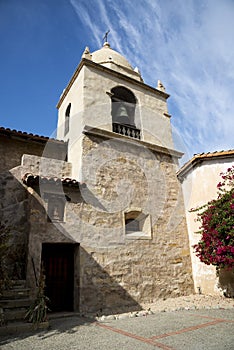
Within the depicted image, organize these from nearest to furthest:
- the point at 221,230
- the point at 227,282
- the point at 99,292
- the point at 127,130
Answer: the point at 99,292
the point at 221,230
the point at 227,282
the point at 127,130

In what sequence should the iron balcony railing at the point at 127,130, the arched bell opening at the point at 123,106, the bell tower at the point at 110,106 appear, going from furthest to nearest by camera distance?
the arched bell opening at the point at 123,106 → the iron balcony railing at the point at 127,130 → the bell tower at the point at 110,106

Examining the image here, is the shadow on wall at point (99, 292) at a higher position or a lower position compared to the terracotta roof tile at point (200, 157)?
lower

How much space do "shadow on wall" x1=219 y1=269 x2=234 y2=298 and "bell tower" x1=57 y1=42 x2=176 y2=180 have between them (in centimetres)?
530

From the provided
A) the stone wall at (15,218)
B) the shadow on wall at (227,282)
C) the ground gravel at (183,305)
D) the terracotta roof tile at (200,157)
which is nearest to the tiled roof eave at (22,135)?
the stone wall at (15,218)

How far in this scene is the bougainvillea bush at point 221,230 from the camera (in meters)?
6.73

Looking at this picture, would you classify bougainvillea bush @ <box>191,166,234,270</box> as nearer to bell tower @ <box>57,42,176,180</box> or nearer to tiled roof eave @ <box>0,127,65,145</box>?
bell tower @ <box>57,42,176,180</box>

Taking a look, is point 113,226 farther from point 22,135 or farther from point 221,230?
point 22,135

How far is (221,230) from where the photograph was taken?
700 cm

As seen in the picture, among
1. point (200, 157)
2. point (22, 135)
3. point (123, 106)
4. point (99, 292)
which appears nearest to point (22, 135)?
point (22, 135)

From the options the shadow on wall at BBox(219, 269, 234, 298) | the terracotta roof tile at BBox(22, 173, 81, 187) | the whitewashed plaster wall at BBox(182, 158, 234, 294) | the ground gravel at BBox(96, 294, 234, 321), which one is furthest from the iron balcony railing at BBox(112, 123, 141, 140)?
the ground gravel at BBox(96, 294, 234, 321)

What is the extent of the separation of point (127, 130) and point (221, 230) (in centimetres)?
513

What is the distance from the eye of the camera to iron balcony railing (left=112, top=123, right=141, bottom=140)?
9672mm

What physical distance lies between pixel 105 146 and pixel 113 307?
5.17 metres

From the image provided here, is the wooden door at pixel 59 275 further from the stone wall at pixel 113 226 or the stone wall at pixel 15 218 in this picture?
the stone wall at pixel 15 218
